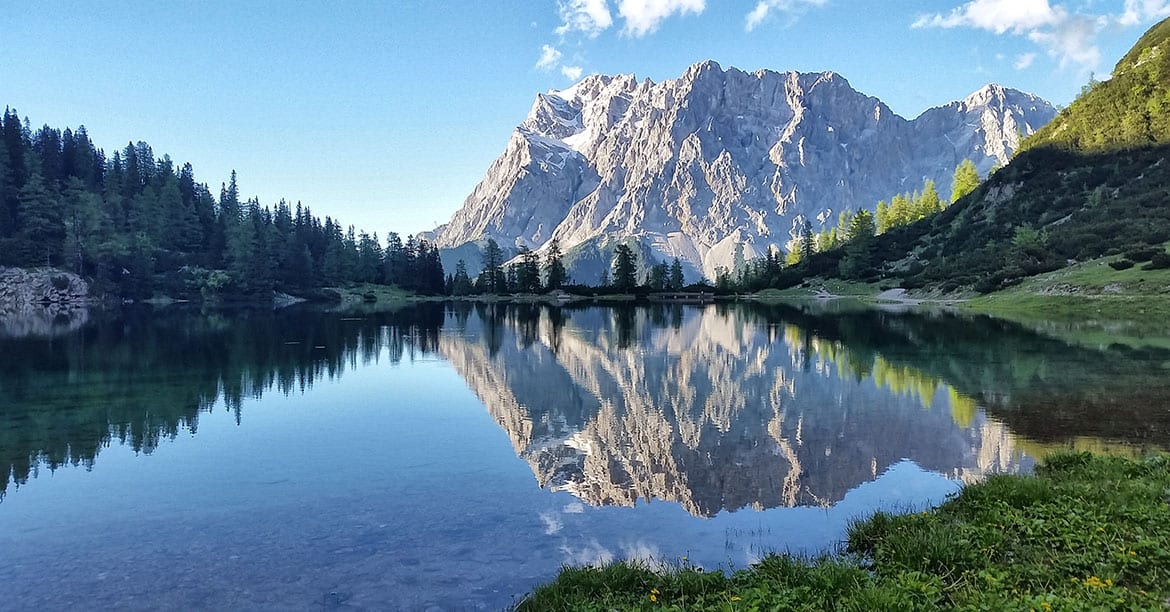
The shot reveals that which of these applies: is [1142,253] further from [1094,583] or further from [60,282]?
[60,282]

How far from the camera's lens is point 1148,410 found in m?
23.4

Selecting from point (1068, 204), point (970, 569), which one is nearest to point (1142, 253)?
point (1068, 204)

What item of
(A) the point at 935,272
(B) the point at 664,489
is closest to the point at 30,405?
(B) the point at 664,489

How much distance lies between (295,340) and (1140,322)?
82270 mm

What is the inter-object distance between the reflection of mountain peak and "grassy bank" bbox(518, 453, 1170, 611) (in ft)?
14.6

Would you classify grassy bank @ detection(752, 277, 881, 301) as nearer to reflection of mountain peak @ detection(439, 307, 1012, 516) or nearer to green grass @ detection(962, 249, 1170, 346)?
green grass @ detection(962, 249, 1170, 346)

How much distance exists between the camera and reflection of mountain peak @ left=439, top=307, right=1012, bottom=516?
17.7 m

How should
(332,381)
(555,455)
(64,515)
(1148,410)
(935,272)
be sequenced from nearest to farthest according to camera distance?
(64,515)
(555,455)
(1148,410)
(332,381)
(935,272)

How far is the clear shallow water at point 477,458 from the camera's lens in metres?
12.4

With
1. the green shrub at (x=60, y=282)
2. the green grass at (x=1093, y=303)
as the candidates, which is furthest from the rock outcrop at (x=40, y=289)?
the green grass at (x=1093, y=303)

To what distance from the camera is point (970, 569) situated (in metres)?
9.74

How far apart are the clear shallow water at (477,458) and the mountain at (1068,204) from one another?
79868 millimetres

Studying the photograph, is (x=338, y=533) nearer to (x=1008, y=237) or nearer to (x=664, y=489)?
(x=664, y=489)

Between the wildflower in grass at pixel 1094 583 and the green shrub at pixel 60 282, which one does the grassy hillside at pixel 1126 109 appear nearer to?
the wildflower in grass at pixel 1094 583
